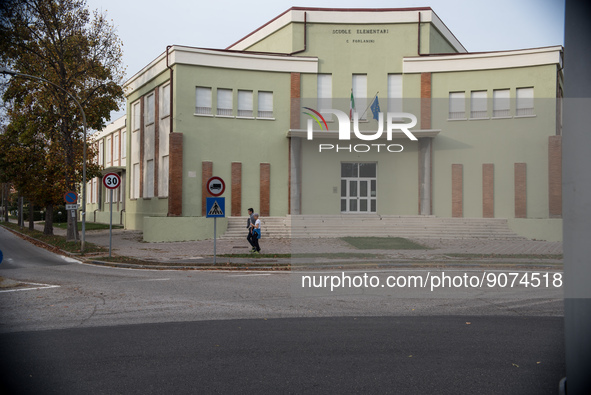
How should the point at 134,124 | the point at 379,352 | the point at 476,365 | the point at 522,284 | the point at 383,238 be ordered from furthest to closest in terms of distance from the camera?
the point at 134,124
the point at 383,238
the point at 522,284
the point at 379,352
the point at 476,365

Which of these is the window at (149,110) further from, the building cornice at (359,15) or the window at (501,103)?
the window at (501,103)

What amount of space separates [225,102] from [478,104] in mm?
15690

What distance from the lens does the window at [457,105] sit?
34406 mm

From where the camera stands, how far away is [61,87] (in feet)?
95.1

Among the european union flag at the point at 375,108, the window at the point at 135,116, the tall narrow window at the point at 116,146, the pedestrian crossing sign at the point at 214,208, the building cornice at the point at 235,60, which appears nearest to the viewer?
the pedestrian crossing sign at the point at 214,208

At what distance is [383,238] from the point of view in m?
28.9

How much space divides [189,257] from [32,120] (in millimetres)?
15943

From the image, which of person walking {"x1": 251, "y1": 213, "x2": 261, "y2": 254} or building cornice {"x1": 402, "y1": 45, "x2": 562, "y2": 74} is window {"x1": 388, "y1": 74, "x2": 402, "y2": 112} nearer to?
building cornice {"x1": 402, "y1": 45, "x2": 562, "y2": 74}

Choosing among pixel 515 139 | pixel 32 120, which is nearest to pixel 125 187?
pixel 32 120

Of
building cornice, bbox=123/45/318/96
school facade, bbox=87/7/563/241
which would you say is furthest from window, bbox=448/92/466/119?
building cornice, bbox=123/45/318/96

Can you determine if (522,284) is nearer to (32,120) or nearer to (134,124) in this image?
(32,120)

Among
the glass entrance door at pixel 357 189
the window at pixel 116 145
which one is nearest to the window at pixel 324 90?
the glass entrance door at pixel 357 189

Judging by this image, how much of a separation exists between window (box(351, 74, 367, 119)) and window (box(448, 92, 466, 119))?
17.6ft

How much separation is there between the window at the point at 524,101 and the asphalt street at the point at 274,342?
25.2 meters
